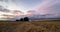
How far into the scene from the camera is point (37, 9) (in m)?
1.99

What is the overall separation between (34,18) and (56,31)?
0.61 m

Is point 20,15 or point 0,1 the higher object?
point 0,1

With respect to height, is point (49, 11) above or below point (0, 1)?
below

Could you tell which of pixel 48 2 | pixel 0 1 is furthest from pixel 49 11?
pixel 0 1

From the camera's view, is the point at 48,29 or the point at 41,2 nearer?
the point at 48,29

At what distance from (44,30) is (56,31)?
0.14 meters

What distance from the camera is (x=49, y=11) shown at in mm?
1975

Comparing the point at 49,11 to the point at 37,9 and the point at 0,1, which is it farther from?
the point at 0,1

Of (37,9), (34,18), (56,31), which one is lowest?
(56,31)

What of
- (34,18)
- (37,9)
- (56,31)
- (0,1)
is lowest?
(56,31)

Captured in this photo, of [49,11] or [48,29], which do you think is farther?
[49,11]

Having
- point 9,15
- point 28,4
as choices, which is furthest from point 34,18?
point 9,15

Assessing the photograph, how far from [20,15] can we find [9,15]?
0.19 meters

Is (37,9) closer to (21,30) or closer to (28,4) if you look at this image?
(28,4)
